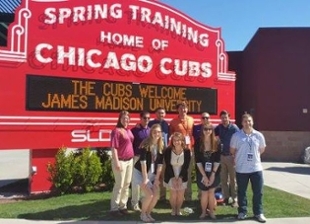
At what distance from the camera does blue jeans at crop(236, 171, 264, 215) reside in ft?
23.4

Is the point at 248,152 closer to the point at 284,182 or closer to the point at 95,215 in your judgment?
the point at 95,215

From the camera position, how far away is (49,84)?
900 cm

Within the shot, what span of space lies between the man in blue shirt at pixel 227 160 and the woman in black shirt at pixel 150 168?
1555 millimetres

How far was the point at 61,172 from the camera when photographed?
902 cm

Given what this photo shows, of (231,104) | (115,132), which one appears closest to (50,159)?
(115,132)

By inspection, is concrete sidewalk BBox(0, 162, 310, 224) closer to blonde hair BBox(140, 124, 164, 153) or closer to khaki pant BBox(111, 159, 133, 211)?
khaki pant BBox(111, 159, 133, 211)

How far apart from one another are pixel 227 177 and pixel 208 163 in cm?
145

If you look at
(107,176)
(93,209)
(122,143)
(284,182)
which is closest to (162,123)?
(122,143)

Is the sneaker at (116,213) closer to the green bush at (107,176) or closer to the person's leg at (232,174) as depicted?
the person's leg at (232,174)

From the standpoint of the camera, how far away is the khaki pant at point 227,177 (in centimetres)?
817

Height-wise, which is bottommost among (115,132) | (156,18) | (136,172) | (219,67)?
(136,172)

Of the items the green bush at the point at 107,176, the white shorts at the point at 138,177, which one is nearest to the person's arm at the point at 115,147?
the white shorts at the point at 138,177

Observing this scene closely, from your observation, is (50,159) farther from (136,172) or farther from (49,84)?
(136,172)

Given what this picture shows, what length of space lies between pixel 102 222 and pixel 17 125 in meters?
3.14
